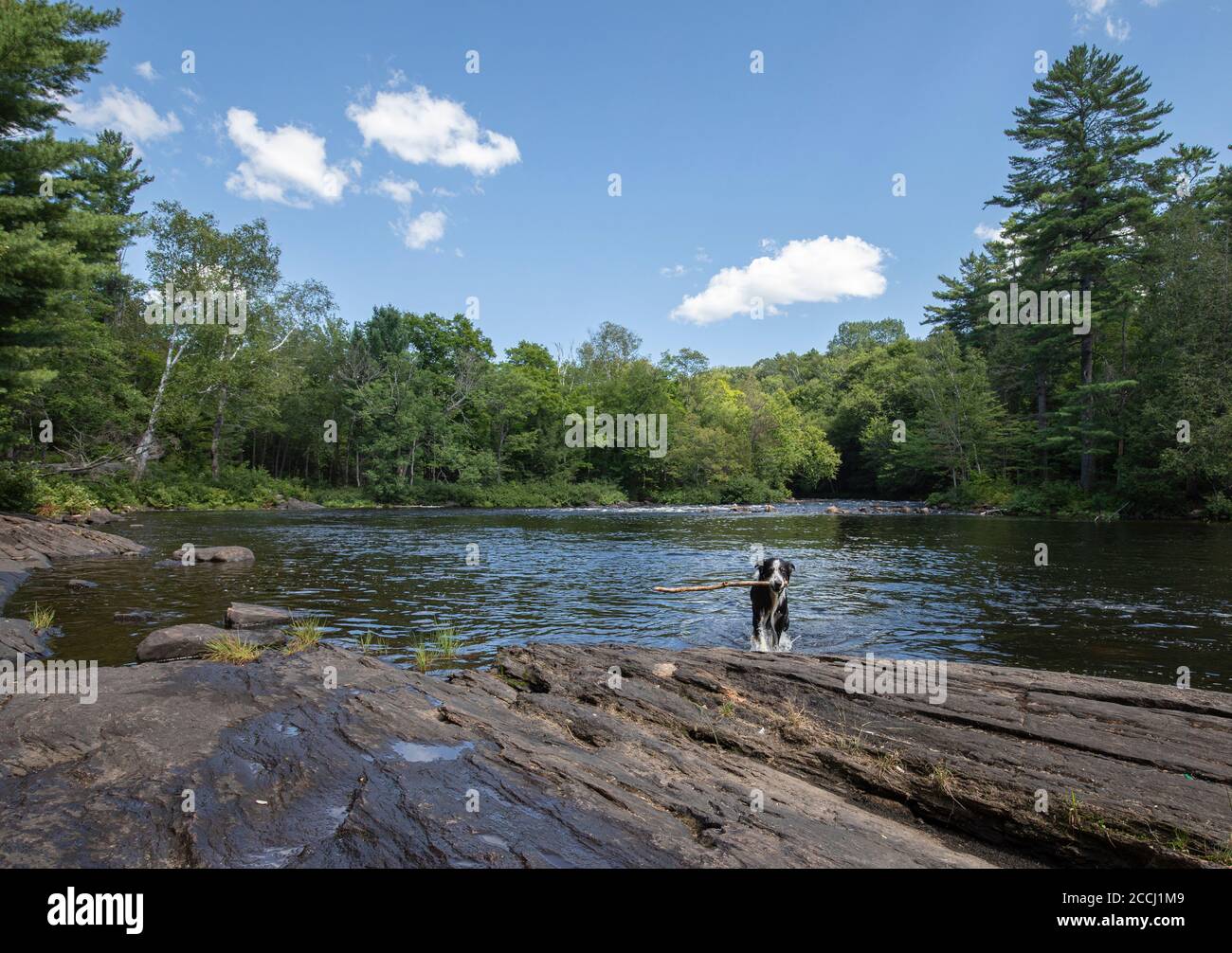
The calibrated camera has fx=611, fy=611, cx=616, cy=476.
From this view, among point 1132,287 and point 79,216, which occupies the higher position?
point 1132,287

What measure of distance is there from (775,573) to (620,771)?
18.0 ft

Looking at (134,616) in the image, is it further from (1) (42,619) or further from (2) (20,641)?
(2) (20,641)

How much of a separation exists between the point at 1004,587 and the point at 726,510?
33966 mm

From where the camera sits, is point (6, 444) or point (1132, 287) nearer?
point (6, 444)

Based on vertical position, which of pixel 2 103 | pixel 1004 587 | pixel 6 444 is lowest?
pixel 1004 587

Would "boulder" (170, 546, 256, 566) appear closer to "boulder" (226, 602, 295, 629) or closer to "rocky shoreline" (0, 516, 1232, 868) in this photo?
"boulder" (226, 602, 295, 629)

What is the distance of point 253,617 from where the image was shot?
10320 millimetres

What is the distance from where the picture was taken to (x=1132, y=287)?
37.2 meters

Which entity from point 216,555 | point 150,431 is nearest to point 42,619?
point 216,555
